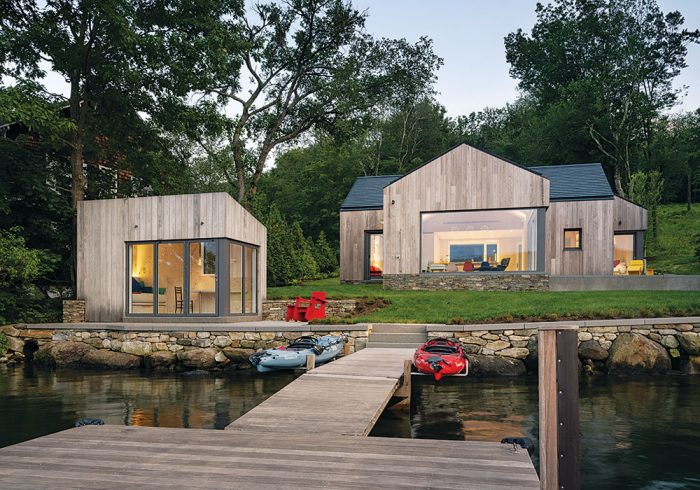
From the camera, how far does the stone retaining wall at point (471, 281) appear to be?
20734 millimetres

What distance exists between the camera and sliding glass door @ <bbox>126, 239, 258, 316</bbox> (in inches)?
653

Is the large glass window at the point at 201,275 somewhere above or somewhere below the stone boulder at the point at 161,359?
A: above

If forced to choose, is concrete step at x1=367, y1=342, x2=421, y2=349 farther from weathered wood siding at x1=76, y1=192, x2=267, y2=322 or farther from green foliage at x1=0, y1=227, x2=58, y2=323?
green foliage at x1=0, y1=227, x2=58, y2=323

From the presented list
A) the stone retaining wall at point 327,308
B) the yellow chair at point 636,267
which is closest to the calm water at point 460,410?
the stone retaining wall at point 327,308

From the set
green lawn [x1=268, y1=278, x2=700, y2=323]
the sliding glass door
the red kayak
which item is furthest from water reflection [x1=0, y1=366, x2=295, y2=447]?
green lawn [x1=268, y1=278, x2=700, y2=323]

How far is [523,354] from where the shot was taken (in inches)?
542

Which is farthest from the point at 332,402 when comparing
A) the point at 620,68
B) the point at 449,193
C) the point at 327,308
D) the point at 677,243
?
the point at 620,68

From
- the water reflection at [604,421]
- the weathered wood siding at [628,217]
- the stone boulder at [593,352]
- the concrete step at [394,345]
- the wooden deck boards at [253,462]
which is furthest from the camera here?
the weathered wood siding at [628,217]

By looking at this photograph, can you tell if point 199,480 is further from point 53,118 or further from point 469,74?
point 469,74

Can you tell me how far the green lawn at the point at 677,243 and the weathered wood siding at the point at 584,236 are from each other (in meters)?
6.30

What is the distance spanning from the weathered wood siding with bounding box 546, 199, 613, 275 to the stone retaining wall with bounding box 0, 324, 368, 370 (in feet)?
41.2

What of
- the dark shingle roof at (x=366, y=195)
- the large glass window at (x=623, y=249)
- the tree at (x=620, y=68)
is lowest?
the large glass window at (x=623, y=249)

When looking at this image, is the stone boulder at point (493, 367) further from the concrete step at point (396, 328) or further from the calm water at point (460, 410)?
the concrete step at point (396, 328)

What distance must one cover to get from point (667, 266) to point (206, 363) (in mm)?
24505
